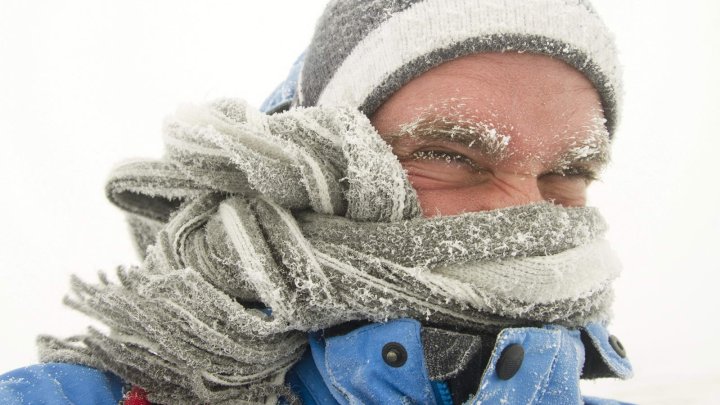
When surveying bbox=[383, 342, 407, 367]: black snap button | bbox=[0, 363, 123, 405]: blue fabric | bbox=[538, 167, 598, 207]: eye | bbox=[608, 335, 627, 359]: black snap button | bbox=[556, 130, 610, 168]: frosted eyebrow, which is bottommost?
bbox=[608, 335, 627, 359]: black snap button

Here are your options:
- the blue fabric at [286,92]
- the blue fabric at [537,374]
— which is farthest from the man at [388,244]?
the blue fabric at [286,92]

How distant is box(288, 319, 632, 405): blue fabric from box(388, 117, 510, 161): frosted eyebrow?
0.40 metres

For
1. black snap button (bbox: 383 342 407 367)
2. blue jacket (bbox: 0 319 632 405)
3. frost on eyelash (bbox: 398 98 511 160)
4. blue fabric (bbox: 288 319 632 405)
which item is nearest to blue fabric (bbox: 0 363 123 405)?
blue jacket (bbox: 0 319 632 405)

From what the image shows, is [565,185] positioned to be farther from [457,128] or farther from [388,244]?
[388,244]

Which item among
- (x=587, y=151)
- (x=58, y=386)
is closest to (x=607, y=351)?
(x=587, y=151)

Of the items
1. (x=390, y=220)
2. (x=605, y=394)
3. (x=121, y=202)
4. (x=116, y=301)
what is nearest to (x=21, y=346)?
(x=121, y=202)

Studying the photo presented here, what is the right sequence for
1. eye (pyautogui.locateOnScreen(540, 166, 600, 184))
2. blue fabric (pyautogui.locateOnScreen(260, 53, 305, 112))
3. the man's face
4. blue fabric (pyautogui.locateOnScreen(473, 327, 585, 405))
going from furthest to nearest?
blue fabric (pyautogui.locateOnScreen(260, 53, 305, 112)) → eye (pyautogui.locateOnScreen(540, 166, 600, 184)) → the man's face → blue fabric (pyautogui.locateOnScreen(473, 327, 585, 405))

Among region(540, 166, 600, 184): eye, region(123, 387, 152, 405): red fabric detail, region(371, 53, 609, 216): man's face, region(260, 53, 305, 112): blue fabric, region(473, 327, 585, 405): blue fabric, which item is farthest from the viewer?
region(260, 53, 305, 112): blue fabric

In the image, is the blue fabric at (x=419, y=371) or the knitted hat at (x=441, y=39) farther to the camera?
the knitted hat at (x=441, y=39)

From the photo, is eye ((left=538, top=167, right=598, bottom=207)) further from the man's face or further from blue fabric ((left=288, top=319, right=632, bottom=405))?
blue fabric ((left=288, top=319, right=632, bottom=405))

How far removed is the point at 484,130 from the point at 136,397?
3.02ft

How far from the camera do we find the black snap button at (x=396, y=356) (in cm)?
95

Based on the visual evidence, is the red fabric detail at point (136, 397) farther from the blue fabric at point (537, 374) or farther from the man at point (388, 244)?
the blue fabric at point (537, 374)

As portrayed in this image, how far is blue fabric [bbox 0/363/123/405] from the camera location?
94cm
